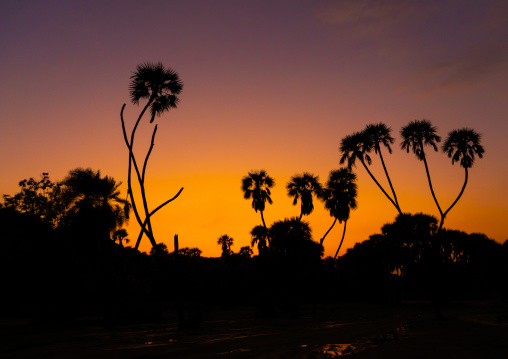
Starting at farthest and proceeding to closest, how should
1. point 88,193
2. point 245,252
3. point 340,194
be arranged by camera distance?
point 245,252 < point 340,194 < point 88,193

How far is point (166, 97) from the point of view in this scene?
27.2 meters

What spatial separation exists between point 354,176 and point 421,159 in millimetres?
8956

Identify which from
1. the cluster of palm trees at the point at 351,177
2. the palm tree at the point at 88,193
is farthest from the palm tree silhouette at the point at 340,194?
the palm tree at the point at 88,193

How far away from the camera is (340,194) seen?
156ft

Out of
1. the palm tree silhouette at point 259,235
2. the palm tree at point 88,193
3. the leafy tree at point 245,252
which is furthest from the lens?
the leafy tree at point 245,252

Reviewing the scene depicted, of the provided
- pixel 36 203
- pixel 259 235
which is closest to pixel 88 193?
pixel 36 203

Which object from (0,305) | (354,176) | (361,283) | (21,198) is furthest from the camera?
(361,283)

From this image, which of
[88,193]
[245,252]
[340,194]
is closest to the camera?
[88,193]

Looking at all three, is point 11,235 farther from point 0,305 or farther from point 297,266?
point 297,266

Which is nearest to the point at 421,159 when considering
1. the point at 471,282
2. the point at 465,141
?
the point at 465,141

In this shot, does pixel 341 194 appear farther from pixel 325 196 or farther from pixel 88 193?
pixel 88 193

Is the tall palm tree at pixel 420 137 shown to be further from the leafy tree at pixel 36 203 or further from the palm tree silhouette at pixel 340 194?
the leafy tree at pixel 36 203

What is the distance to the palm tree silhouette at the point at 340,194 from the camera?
47.5 meters

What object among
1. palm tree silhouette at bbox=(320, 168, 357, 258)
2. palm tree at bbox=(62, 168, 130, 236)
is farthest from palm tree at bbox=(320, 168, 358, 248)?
palm tree at bbox=(62, 168, 130, 236)
